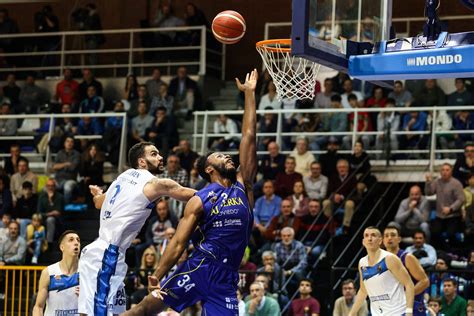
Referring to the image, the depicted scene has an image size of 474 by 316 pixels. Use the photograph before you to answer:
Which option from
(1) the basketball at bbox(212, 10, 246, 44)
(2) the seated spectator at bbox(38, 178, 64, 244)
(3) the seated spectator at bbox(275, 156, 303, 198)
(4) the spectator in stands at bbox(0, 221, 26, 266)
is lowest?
(4) the spectator in stands at bbox(0, 221, 26, 266)

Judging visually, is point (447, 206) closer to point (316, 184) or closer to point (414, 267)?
point (316, 184)

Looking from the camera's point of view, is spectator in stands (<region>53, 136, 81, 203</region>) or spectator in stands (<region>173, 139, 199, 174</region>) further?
spectator in stands (<region>53, 136, 81, 203</region>)

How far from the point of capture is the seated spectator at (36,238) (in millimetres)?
19203

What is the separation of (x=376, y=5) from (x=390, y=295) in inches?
138

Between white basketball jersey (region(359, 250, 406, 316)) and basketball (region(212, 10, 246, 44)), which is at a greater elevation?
basketball (region(212, 10, 246, 44))

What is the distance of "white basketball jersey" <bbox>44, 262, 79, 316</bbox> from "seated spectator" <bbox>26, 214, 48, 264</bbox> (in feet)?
23.6

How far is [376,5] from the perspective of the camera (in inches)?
440

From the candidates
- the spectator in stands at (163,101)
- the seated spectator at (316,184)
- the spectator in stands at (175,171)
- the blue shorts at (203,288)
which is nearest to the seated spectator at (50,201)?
the spectator in stands at (175,171)

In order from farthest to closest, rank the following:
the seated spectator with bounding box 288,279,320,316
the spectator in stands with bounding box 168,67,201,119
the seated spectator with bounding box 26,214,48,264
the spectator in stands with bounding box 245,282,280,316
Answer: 1. the spectator in stands with bounding box 168,67,201,119
2. the seated spectator with bounding box 26,214,48,264
3. the seated spectator with bounding box 288,279,320,316
4. the spectator in stands with bounding box 245,282,280,316

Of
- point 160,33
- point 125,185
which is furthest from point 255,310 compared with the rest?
point 160,33

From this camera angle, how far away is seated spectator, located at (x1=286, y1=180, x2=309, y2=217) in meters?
18.3

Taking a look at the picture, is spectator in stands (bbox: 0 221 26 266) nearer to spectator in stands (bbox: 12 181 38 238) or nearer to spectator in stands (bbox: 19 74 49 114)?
spectator in stands (bbox: 12 181 38 238)

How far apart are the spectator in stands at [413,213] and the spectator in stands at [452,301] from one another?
2387 mm

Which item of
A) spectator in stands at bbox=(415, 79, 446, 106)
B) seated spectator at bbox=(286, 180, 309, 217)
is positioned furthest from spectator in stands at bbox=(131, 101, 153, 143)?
spectator in stands at bbox=(415, 79, 446, 106)
